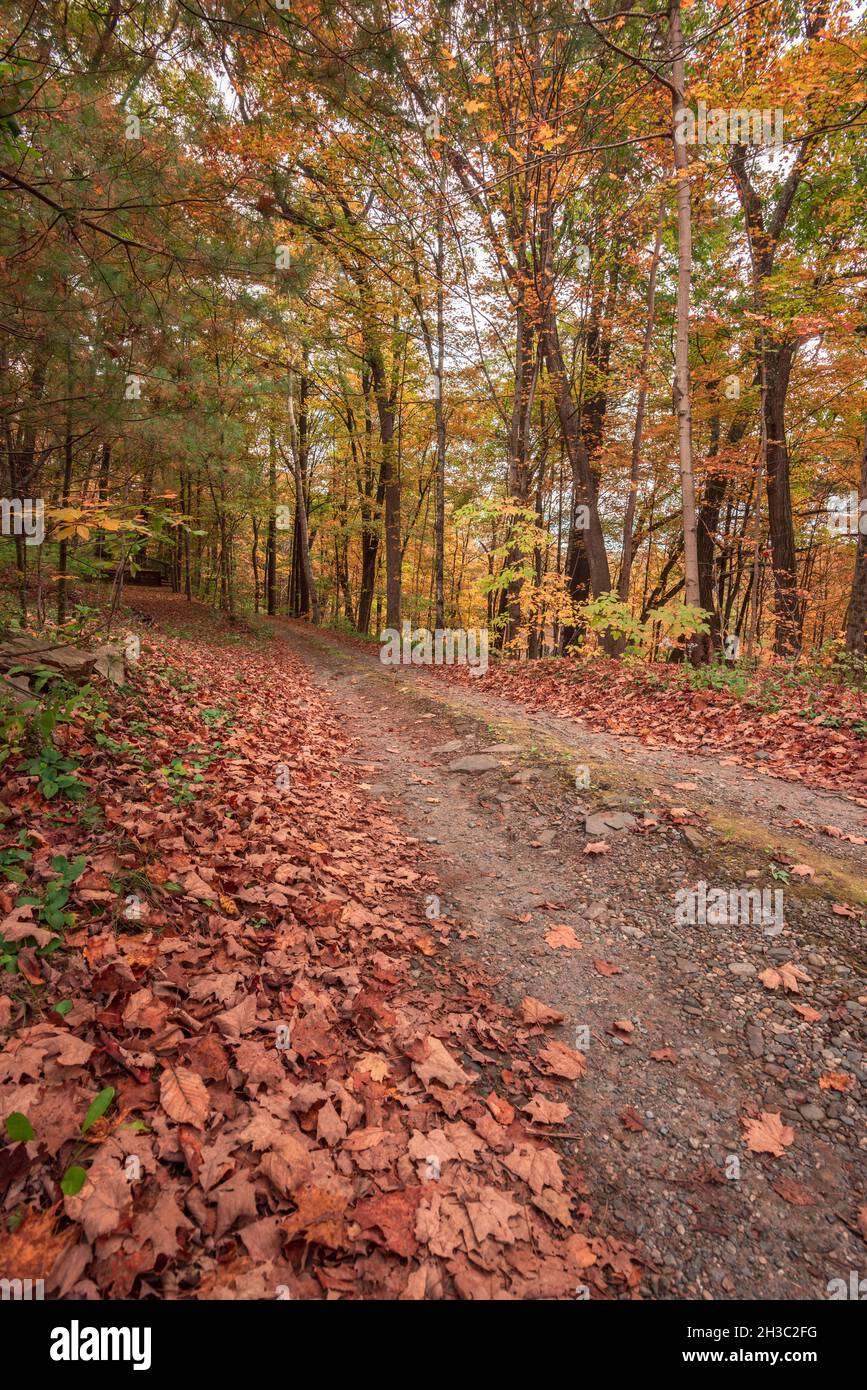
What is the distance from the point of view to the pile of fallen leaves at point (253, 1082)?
1.76 meters

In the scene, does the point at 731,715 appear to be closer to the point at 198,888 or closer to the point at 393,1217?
the point at 198,888

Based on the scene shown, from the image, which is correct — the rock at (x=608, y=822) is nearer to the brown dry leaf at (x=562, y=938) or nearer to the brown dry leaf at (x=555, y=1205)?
the brown dry leaf at (x=562, y=938)

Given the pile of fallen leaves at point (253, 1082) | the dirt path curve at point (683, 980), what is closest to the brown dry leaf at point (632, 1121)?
the dirt path curve at point (683, 980)

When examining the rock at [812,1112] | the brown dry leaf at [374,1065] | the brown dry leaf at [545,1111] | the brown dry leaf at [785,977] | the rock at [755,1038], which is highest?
the brown dry leaf at [785,977]

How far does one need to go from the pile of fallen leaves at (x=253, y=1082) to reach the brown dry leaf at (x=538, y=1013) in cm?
3

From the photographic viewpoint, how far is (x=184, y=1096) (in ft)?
6.97

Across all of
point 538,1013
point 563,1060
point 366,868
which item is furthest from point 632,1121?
point 366,868

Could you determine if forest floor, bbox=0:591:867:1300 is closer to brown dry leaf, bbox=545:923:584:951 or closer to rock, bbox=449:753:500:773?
brown dry leaf, bbox=545:923:584:951

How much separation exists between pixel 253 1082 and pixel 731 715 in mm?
6774

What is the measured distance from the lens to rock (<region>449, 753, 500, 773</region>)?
20.8 ft

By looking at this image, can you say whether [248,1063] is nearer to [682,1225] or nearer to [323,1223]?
[323,1223]

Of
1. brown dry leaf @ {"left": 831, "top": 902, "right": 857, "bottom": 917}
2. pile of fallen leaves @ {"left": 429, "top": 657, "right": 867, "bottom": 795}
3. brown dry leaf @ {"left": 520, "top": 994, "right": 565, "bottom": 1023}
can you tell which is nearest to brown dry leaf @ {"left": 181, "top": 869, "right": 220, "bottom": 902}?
brown dry leaf @ {"left": 520, "top": 994, "right": 565, "bottom": 1023}
